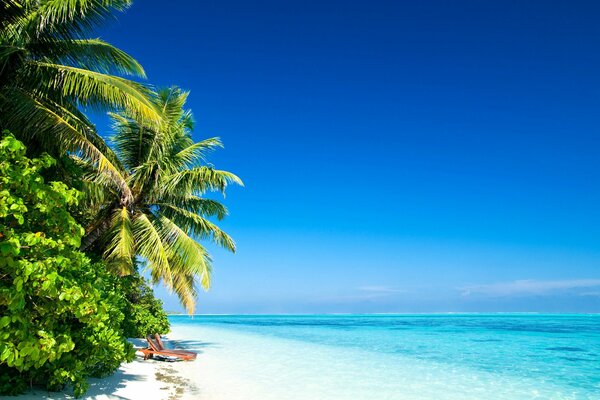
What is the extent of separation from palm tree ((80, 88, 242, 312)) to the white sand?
2.82 meters

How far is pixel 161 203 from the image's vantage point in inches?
538

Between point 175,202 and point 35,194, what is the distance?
32.8ft

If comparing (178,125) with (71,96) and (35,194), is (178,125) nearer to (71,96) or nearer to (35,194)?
(71,96)

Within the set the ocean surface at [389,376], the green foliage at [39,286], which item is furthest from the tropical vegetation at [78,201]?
the ocean surface at [389,376]

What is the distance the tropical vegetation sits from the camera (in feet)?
13.3

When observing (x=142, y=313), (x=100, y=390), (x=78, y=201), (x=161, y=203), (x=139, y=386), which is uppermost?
(x=161, y=203)

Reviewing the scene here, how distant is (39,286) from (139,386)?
3911 millimetres

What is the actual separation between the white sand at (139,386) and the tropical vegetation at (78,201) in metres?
0.21

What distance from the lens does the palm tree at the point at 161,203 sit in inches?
453

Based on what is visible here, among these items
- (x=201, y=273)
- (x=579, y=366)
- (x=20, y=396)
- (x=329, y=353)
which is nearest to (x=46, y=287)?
(x=20, y=396)

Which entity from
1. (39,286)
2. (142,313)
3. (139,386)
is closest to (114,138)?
(142,313)

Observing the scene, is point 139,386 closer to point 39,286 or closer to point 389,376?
point 39,286

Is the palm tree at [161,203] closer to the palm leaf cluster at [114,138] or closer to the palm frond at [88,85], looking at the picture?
the palm leaf cluster at [114,138]

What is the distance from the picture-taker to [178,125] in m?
13.5
